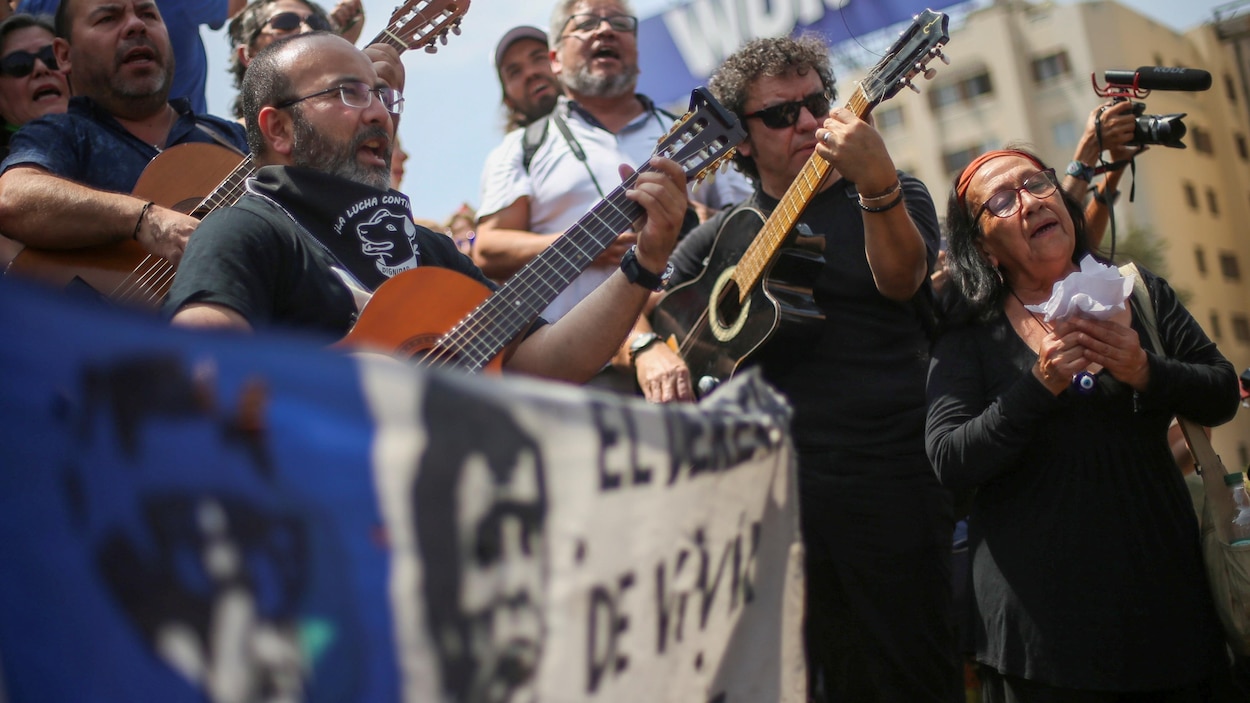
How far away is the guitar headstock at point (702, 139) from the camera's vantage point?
128 inches

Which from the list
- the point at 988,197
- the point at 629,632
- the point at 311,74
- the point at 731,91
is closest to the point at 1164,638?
the point at 988,197

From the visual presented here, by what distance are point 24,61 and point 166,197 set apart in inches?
53.1

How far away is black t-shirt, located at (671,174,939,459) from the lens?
11.6 feet

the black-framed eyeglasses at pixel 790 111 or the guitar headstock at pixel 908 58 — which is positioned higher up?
the guitar headstock at pixel 908 58

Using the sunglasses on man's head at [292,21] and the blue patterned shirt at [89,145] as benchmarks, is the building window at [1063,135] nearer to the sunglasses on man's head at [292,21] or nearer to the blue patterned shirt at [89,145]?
the sunglasses on man's head at [292,21]

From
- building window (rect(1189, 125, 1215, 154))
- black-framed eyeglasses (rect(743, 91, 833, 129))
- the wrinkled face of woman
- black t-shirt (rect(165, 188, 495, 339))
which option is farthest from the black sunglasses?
building window (rect(1189, 125, 1215, 154))

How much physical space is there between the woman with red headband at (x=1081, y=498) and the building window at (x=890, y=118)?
123 ft

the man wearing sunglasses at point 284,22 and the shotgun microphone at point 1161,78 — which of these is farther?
the man wearing sunglasses at point 284,22

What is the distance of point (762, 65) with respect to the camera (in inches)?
157

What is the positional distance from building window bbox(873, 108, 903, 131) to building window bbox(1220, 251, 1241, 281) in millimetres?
10585

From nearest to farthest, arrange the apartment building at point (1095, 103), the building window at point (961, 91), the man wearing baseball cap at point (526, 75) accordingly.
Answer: the man wearing baseball cap at point (526, 75) < the apartment building at point (1095, 103) < the building window at point (961, 91)

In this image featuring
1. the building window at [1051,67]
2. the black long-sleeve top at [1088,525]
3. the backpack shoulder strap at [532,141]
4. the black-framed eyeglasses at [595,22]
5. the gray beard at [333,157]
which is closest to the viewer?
the black long-sleeve top at [1088,525]

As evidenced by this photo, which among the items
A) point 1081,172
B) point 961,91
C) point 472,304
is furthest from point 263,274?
point 961,91

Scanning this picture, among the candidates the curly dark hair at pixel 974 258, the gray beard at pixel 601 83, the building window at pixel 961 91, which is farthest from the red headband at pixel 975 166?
the building window at pixel 961 91
